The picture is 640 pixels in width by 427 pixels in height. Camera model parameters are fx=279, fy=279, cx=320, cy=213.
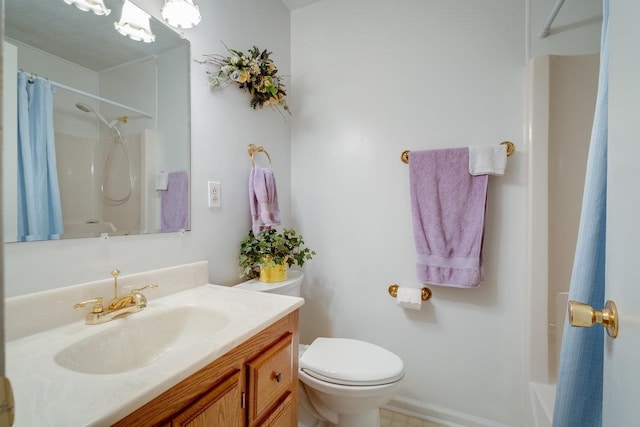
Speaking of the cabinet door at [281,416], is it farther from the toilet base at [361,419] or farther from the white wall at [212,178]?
the white wall at [212,178]

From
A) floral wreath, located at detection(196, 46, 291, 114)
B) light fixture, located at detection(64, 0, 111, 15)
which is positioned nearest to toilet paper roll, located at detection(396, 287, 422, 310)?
floral wreath, located at detection(196, 46, 291, 114)

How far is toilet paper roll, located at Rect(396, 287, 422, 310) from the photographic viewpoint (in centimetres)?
151

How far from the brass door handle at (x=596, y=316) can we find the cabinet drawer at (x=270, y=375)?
71 centimetres

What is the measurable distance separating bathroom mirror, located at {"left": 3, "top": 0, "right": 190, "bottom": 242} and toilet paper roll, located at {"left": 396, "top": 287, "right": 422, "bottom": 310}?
116 cm

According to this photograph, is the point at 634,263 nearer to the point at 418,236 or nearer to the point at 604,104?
the point at 604,104

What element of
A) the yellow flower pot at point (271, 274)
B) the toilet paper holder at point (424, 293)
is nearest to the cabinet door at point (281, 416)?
the yellow flower pot at point (271, 274)

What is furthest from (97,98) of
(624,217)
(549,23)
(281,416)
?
(549,23)

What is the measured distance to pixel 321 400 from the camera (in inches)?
51.7

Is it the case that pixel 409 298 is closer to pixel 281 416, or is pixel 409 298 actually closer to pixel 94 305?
pixel 281 416

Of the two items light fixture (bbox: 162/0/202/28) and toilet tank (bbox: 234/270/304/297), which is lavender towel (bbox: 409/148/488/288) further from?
light fixture (bbox: 162/0/202/28)

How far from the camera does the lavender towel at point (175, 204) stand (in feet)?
3.63

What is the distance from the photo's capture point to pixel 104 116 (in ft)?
3.01

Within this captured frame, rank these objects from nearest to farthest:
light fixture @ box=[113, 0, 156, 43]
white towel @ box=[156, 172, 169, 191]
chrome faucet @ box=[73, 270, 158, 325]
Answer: chrome faucet @ box=[73, 270, 158, 325], light fixture @ box=[113, 0, 156, 43], white towel @ box=[156, 172, 169, 191]

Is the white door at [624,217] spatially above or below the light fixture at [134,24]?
below
